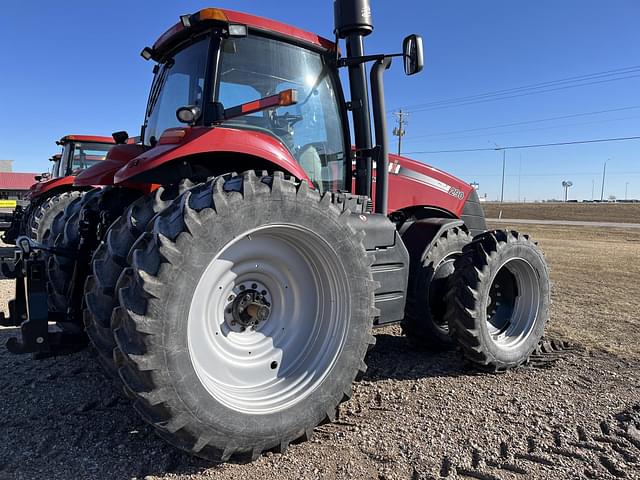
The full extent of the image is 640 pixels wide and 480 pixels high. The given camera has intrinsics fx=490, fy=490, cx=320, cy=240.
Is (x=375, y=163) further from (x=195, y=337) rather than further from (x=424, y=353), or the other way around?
(x=195, y=337)

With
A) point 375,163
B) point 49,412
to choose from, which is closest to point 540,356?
point 375,163

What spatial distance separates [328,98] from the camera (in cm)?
364

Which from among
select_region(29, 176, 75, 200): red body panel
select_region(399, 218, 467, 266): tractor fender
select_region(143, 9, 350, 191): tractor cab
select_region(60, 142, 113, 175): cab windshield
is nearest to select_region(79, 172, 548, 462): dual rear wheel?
select_region(143, 9, 350, 191): tractor cab

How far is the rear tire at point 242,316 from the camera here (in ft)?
7.06

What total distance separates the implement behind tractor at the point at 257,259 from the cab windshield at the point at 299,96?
0.04ft

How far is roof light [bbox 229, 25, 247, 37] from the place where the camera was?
9.88 ft

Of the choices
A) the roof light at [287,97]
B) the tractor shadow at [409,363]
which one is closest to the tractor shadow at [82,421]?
the tractor shadow at [409,363]

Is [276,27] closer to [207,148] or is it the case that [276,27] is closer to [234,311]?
[207,148]

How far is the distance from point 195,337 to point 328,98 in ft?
6.75

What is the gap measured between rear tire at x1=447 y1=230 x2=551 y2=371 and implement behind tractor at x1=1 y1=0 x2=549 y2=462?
0.6 inches

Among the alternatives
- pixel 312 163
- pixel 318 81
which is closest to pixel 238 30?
pixel 318 81

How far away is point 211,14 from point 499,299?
10.5ft

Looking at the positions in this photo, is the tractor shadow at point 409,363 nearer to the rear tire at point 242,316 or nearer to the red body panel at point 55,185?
the rear tire at point 242,316

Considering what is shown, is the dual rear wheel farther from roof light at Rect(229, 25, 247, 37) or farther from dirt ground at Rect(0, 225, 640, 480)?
roof light at Rect(229, 25, 247, 37)
